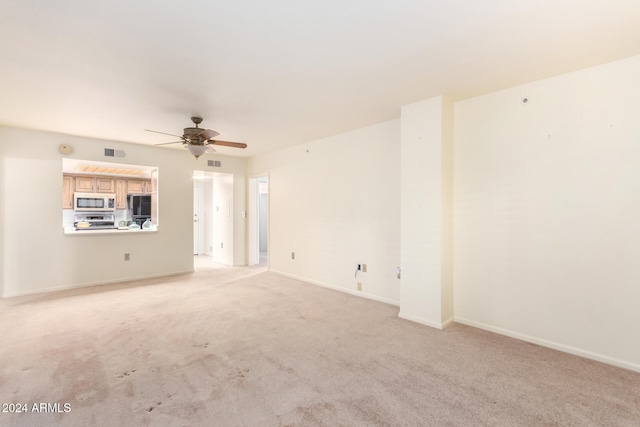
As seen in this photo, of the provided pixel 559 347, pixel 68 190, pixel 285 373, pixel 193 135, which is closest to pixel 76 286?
pixel 68 190

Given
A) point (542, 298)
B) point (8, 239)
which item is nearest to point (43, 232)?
point (8, 239)

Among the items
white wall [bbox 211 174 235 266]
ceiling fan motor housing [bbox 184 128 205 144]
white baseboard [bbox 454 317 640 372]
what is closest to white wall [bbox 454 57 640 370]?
white baseboard [bbox 454 317 640 372]

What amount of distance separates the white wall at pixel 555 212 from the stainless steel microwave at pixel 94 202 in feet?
24.6

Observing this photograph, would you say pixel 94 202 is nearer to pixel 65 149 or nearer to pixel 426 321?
pixel 65 149

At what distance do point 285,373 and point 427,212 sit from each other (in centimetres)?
218

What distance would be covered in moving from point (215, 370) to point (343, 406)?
3.51 ft

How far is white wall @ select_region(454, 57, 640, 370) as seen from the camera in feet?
7.99

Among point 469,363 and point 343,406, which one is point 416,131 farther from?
point 343,406

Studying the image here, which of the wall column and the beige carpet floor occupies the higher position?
the wall column

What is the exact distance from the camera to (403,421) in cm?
179

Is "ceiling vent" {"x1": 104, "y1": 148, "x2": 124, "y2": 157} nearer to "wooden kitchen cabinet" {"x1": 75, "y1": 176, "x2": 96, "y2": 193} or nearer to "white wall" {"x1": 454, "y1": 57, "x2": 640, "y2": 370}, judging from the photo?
"wooden kitchen cabinet" {"x1": 75, "y1": 176, "x2": 96, "y2": 193}

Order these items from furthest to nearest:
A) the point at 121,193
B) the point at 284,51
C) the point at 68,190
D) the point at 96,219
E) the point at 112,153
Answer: the point at 121,193, the point at 96,219, the point at 68,190, the point at 112,153, the point at 284,51

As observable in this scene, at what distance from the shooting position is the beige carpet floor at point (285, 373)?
184 centimetres

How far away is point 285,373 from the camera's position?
2.31 meters
